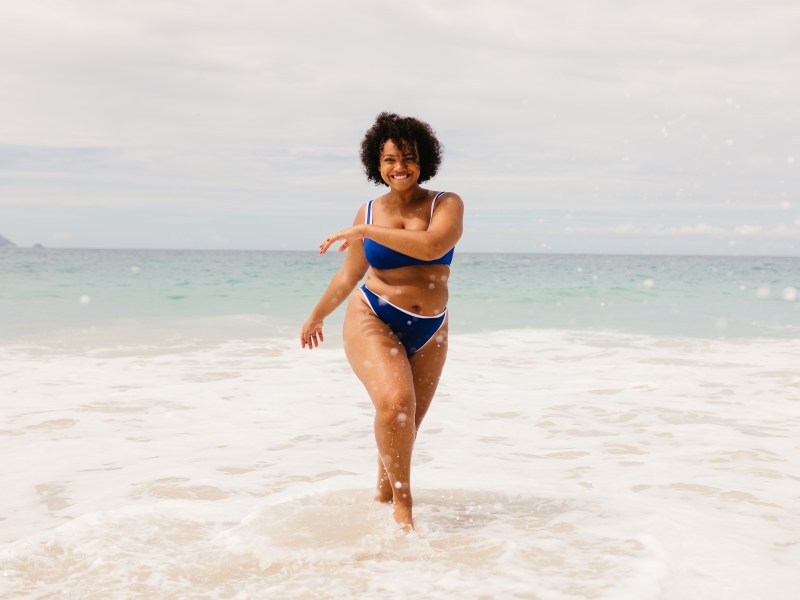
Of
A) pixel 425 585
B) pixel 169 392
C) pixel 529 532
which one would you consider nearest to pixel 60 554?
pixel 425 585

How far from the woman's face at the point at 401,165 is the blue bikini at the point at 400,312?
0.19m

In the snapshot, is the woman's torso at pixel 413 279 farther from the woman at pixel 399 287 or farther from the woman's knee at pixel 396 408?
the woman's knee at pixel 396 408

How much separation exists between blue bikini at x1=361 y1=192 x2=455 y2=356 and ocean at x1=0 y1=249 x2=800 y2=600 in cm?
104

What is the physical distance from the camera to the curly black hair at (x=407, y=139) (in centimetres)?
449

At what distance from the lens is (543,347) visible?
14.1 metres

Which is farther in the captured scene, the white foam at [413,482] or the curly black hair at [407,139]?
the curly black hair at [407,139]

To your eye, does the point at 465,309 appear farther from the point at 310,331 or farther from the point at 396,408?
the point at 396,408

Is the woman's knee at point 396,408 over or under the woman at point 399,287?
under

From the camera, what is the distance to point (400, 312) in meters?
4.42

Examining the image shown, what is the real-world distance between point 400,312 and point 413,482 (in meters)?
1.62

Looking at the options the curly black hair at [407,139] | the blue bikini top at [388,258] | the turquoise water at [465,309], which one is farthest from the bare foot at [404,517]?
the turquoise water at [465,309]

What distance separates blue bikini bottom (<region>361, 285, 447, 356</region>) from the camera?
4430mm

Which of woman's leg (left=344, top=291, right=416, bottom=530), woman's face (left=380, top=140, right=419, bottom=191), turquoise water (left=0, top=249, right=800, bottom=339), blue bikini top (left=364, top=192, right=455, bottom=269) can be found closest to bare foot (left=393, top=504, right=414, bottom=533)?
woman's leg (left=344, top=291, right=416, bottom=530)

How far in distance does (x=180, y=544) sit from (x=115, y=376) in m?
6.40
